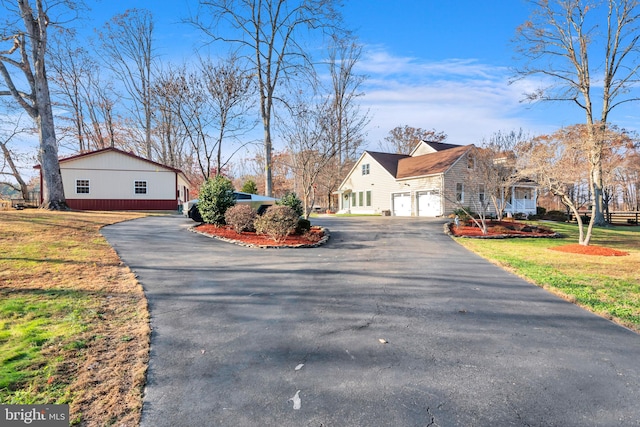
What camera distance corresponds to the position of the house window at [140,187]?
25094mm

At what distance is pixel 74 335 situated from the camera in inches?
139

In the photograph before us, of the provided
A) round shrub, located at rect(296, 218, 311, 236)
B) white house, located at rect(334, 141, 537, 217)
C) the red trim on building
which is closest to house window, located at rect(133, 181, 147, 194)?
the red trim on building

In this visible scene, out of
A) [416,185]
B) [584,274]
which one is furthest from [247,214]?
[416,185]

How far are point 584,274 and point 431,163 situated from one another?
21007 mm

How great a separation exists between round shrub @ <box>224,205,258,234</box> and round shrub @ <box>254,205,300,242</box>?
3.55 ft

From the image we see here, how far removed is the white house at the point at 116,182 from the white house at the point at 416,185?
16.4 meters

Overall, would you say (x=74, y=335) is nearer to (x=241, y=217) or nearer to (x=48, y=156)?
(x=241, y=217)

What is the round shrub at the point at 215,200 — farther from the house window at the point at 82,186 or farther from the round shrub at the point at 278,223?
the house window at the point at 82,186

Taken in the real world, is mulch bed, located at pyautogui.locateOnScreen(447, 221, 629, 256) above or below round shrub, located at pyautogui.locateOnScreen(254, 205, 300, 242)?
below

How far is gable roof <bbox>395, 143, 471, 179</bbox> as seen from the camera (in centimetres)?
2548

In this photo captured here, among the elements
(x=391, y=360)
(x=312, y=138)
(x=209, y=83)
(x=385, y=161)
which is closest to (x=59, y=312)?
(x=391, y=360)

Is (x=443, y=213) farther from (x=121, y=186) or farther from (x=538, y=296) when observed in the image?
(x=121, y=186)

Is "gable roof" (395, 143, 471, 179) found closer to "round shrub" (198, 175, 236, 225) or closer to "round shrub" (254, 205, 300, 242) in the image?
"round shrub" (198, 175, 236, 225)

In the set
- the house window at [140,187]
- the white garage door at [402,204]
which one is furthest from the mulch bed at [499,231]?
the house window at [140,187]
